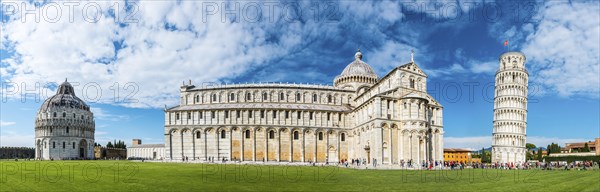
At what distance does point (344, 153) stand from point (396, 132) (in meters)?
14.3

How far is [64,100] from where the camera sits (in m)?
105

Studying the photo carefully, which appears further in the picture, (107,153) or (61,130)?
(107,153)

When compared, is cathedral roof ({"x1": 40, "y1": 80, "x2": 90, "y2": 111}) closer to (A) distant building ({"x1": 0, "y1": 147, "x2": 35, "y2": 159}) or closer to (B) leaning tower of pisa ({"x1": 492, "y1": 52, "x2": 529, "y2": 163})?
(A) distant building ({"x1": 0, "y1": 147, "x2": 35, "y2": 159})

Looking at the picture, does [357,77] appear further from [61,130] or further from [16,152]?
[16,152]

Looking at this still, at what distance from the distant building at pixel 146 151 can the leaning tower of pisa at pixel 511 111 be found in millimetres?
84010

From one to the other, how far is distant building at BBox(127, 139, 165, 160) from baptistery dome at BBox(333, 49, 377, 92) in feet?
188

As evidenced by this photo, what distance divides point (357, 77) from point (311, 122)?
49.9 feet

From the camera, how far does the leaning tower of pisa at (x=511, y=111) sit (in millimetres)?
83938

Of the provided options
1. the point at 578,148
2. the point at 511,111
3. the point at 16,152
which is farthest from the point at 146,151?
the point at 578,148

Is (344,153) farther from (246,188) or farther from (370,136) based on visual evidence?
(246,188)

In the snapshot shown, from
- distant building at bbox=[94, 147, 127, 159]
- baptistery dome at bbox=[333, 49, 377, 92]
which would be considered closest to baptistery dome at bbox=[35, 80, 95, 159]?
distant building at bbox=[94, 147, 127, 159]

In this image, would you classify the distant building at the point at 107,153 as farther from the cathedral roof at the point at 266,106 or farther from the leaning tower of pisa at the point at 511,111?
the leaning tower of pisa at the point at 511,111

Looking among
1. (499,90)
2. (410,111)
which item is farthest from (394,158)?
(499,90)

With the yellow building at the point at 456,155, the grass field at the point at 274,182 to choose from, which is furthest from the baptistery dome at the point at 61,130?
the yellow building at the point at 456,155
